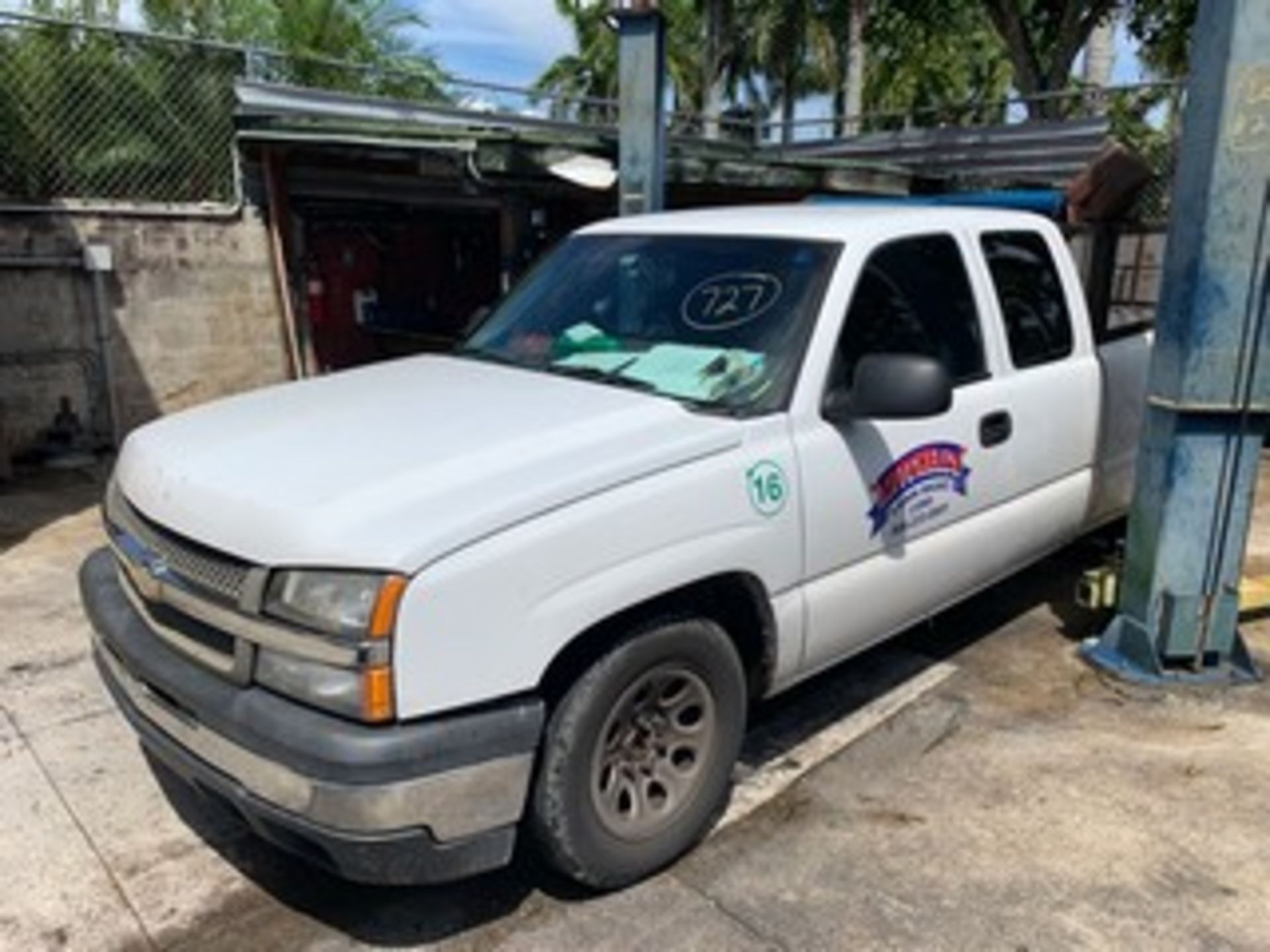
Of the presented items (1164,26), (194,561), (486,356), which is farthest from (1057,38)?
(194,561)

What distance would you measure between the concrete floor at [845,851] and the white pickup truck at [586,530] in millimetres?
294

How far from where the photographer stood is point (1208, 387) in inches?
162

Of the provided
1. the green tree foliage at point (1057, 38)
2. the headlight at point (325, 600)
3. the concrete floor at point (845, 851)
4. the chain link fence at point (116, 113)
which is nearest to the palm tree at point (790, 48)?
the green tree foliage at point (1057, 38)

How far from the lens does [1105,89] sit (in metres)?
11.2

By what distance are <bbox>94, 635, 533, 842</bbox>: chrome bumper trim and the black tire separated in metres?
0.16

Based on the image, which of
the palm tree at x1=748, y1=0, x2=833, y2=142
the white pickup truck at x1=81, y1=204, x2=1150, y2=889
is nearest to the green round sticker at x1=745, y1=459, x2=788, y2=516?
the white pickup truck at x1=81, y1=204, x2=1150, y2=889

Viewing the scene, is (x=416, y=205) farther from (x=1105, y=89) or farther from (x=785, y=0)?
(x=785, y=0)

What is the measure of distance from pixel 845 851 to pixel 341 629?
1.77 meters

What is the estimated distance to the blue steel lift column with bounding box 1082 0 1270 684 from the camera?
3889 mm

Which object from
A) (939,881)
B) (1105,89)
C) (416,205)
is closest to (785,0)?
(1105,89)

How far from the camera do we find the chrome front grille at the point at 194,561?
260cm

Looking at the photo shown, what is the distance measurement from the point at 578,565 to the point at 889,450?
1335 millimetres

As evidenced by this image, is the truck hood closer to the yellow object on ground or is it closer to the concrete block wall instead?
the yellow object on ground

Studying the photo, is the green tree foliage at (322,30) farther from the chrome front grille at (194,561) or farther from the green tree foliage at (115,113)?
the chrome front grille at (194,561)
